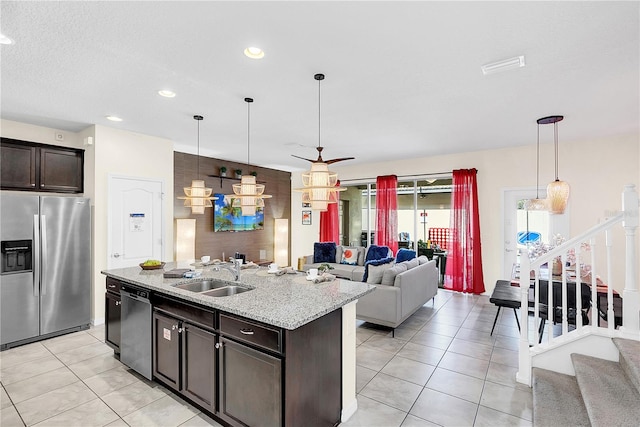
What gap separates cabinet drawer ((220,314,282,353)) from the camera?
→ 72.4 inches

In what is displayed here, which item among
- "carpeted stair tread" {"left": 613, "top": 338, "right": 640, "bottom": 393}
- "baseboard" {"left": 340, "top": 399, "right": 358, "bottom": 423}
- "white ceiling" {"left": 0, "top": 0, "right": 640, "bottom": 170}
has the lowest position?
"baseboard" {"left": 340, "top": 399, "right": 358, "bottom": 423}

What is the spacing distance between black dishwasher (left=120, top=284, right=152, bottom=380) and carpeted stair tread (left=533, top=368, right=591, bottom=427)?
3.13m

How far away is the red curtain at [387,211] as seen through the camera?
6.96 metres

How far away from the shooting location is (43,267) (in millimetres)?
3797

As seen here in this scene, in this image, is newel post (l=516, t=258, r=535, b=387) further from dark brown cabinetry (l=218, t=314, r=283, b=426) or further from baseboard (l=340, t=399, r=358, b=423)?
dark brown cabinetry (l=218, t=314, r=283, b=426)

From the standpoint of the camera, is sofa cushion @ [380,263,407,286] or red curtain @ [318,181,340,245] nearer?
sofa cushion @ [380,263,407,286]

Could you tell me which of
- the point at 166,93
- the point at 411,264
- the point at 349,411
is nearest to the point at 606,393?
the point at 349,411

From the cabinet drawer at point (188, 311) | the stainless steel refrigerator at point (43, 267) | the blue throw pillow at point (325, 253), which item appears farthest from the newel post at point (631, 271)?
the stainless steel refrigerator at point (43, 267)

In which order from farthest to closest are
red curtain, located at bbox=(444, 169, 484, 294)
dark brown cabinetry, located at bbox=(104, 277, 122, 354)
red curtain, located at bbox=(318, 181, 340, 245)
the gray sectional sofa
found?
red curtain, located at bbox=(318, 181, 340, 245) < red curtain, located at bbox=(444, 169, 484, 294) < the gray sectional sofa < dark brown cabinetry, located at bbox=(104, 277, 122, 354)

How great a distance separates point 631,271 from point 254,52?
344cm

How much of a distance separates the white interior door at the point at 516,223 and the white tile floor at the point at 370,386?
2.12m

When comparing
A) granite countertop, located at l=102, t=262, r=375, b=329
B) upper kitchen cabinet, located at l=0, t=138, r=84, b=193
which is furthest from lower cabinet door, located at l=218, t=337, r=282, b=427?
upper kitchen cabinet, located at l=0, t=138, r=84, b=193

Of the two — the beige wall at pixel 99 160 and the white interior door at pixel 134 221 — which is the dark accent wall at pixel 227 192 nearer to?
the white interior door at pixel 134 221

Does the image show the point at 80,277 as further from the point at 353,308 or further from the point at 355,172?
the point at 355,172
